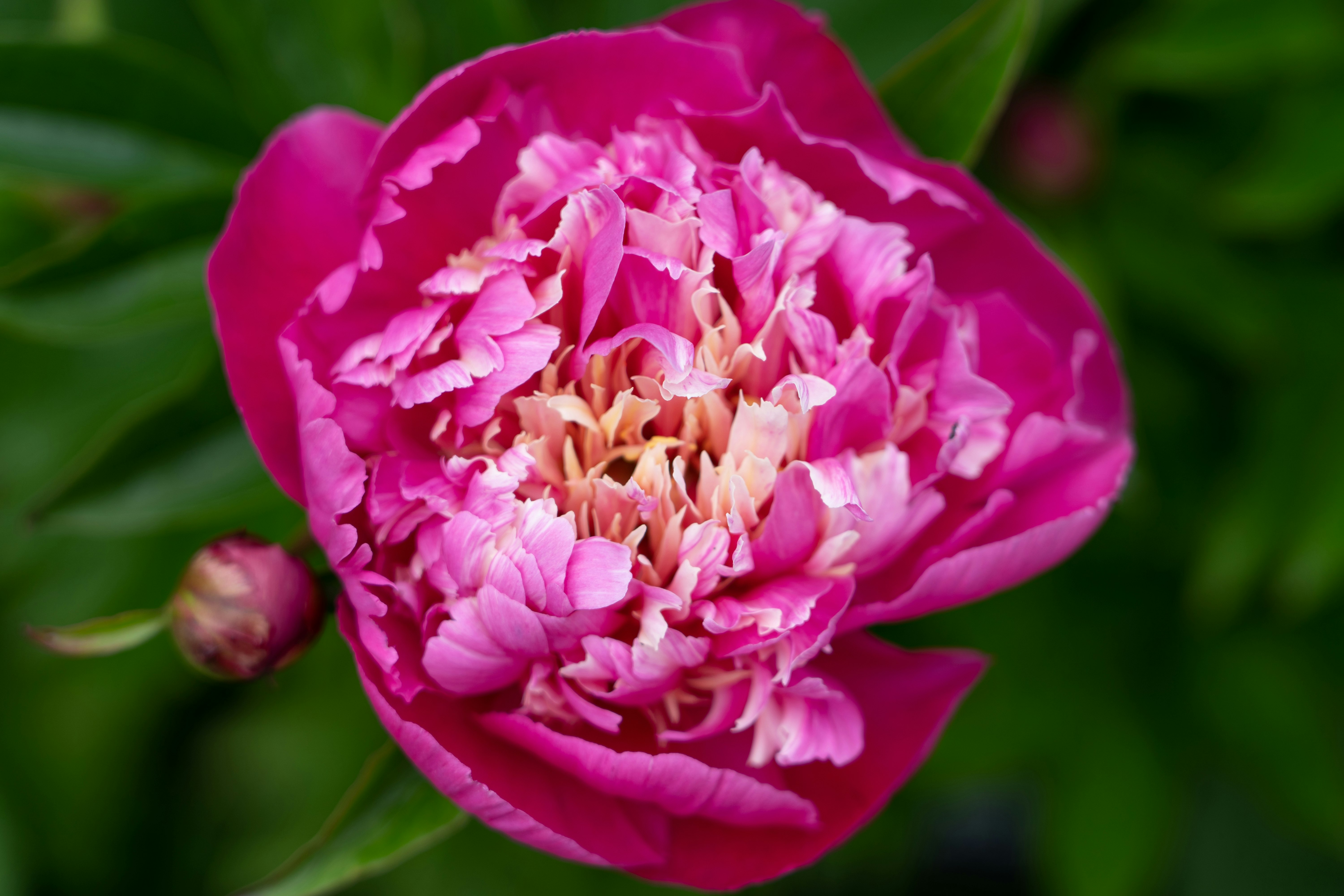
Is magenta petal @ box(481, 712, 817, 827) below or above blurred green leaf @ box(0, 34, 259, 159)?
below

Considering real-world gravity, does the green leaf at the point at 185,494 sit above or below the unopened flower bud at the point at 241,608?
below

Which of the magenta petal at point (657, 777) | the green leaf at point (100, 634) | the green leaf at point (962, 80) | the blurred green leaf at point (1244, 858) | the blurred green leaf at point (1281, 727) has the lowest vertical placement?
the blurred green leaf at point (1244, 858)

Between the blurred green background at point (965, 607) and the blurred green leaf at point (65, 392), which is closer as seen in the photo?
the blurred green background at point (965, 607)

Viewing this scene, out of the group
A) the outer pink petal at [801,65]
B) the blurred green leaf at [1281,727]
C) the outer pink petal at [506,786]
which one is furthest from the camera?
the blurred green leaf at [1281,727]

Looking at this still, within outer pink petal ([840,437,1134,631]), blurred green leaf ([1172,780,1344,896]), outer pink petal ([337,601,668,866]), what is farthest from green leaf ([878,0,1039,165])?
blurred green leaf ([1172,780,1344,896])

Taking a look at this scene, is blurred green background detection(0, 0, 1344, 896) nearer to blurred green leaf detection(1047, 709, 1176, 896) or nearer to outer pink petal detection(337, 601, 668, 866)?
blurred green leaf detection(1047, 709, 1176, 896)

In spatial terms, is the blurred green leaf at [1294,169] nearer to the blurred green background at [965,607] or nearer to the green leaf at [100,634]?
the blurred green background at [965,607]

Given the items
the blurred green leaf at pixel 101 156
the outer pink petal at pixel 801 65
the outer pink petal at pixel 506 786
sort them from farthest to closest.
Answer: the blurred green leaf at pixel 101 156 < the outer pink petal at pixel 801 65 < the outer pink petal at pixel 506 786

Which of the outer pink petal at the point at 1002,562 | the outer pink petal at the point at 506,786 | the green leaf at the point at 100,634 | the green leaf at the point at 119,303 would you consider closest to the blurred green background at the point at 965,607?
the green leaf at the point at 119,303
